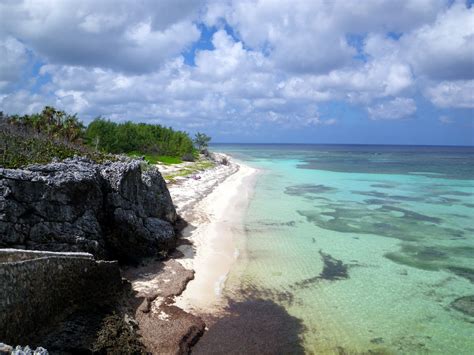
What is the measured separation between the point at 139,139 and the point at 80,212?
54.5 m

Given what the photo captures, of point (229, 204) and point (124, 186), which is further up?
point (124, 186)

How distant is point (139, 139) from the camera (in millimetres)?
66562

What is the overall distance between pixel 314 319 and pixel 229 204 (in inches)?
748

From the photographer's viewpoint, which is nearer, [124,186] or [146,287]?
[146,287]

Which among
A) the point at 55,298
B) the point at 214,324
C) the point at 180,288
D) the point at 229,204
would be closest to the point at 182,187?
the point at 229,204

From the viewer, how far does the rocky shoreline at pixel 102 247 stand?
915cm

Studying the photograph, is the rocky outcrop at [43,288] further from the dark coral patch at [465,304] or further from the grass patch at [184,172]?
the grass patch at [184,172]

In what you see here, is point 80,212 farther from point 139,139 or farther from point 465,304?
point 139,139

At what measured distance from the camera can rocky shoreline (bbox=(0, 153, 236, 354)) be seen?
9.15m

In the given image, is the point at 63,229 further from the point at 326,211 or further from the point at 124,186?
the point at 326,211

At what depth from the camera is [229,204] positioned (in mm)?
30922

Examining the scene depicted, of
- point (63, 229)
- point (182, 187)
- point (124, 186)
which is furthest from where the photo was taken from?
point (182, 187)

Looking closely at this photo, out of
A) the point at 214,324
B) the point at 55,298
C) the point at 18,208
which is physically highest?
the point at 18,208

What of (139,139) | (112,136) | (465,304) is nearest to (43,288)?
(465,304)
